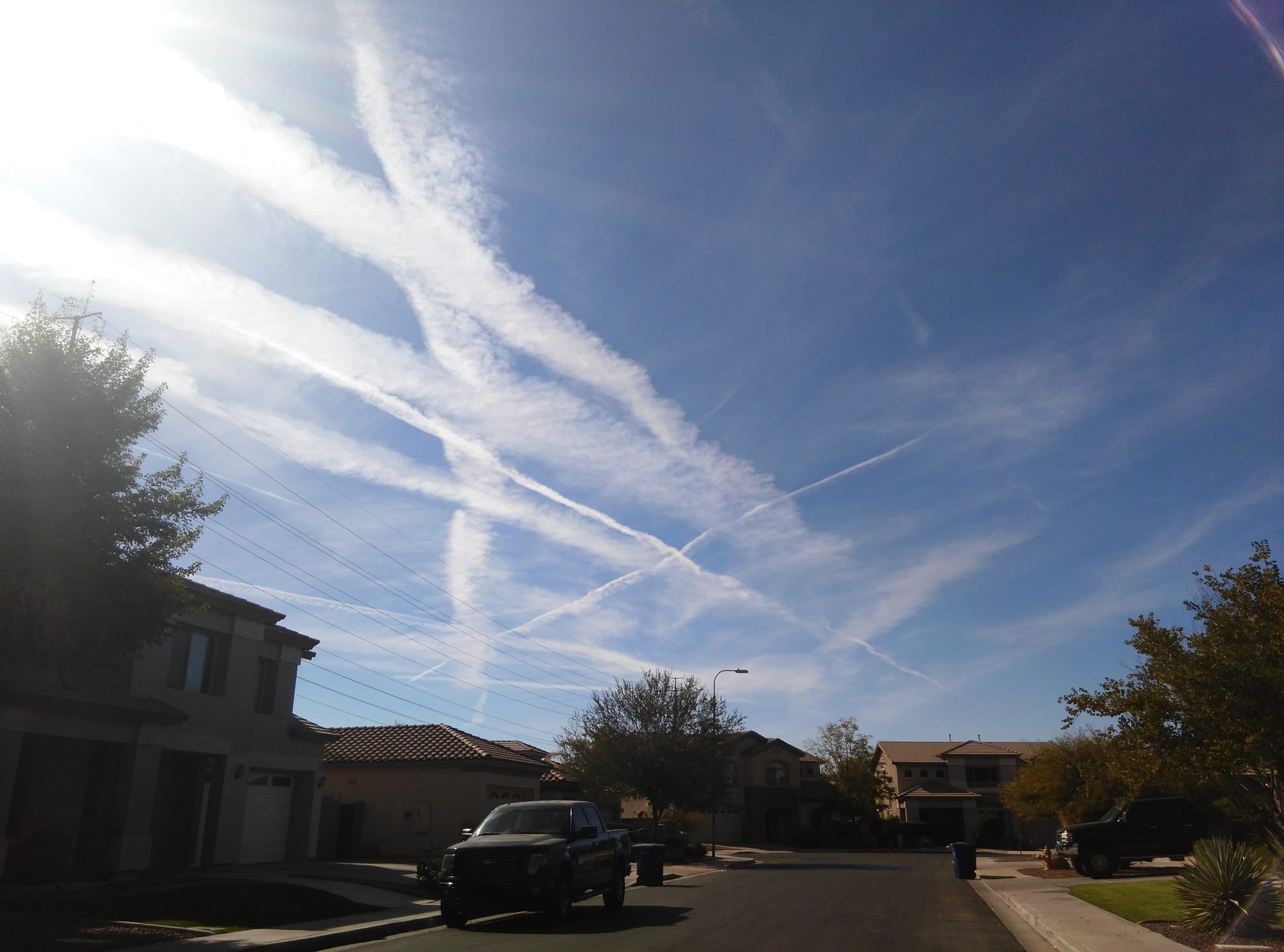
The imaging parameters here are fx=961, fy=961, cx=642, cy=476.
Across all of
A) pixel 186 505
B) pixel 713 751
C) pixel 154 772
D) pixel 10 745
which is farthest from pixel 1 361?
pixel 713 751

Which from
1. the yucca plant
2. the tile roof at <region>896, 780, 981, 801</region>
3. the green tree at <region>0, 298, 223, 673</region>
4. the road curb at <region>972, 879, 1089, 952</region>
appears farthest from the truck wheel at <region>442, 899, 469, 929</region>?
the tile roof at <region>896, 780, 981, 801</region>

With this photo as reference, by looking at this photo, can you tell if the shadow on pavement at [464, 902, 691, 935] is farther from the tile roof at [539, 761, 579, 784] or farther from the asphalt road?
the tile roof at [539, 761, 579, 784]

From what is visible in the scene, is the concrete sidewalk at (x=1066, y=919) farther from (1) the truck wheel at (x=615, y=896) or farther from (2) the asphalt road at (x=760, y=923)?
(1) the truck wheel at (x=615, y=896)

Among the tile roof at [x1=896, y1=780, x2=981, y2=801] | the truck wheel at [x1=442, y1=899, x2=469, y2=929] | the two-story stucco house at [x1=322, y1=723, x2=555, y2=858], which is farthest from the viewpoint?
the tile roof at [x1=896, y1=780, x2=981, y2=801]

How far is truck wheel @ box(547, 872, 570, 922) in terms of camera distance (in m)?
15.8

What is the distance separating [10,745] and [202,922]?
701cm

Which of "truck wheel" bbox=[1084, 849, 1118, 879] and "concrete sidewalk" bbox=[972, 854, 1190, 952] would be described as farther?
"truck wheel" bbox=[1084, 849, 1118, 879]

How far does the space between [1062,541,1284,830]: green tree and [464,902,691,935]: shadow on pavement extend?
9.10 m

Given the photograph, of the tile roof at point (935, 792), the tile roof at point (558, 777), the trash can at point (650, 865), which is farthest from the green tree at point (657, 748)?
the tile roof at point (935, 792)

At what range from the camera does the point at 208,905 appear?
16781 mm

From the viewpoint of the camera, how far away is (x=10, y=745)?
62.3 feet

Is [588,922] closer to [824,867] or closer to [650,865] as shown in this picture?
[650,865]

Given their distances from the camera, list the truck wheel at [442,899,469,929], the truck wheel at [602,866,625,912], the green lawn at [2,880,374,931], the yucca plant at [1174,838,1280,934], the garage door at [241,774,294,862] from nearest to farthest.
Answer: the yucca plant at [1174,838,1280,934]
the green lawn at [2,880,374,931]
the truck wheel at [442,899,469,929]
the truck wheel at [602,866,625,912]
the garage door at [241,774,294,862]

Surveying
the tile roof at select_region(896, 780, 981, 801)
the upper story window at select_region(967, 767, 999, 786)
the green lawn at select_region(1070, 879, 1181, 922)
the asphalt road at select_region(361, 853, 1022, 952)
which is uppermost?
the upper story window at select_region(967, 767, 999, 786)
